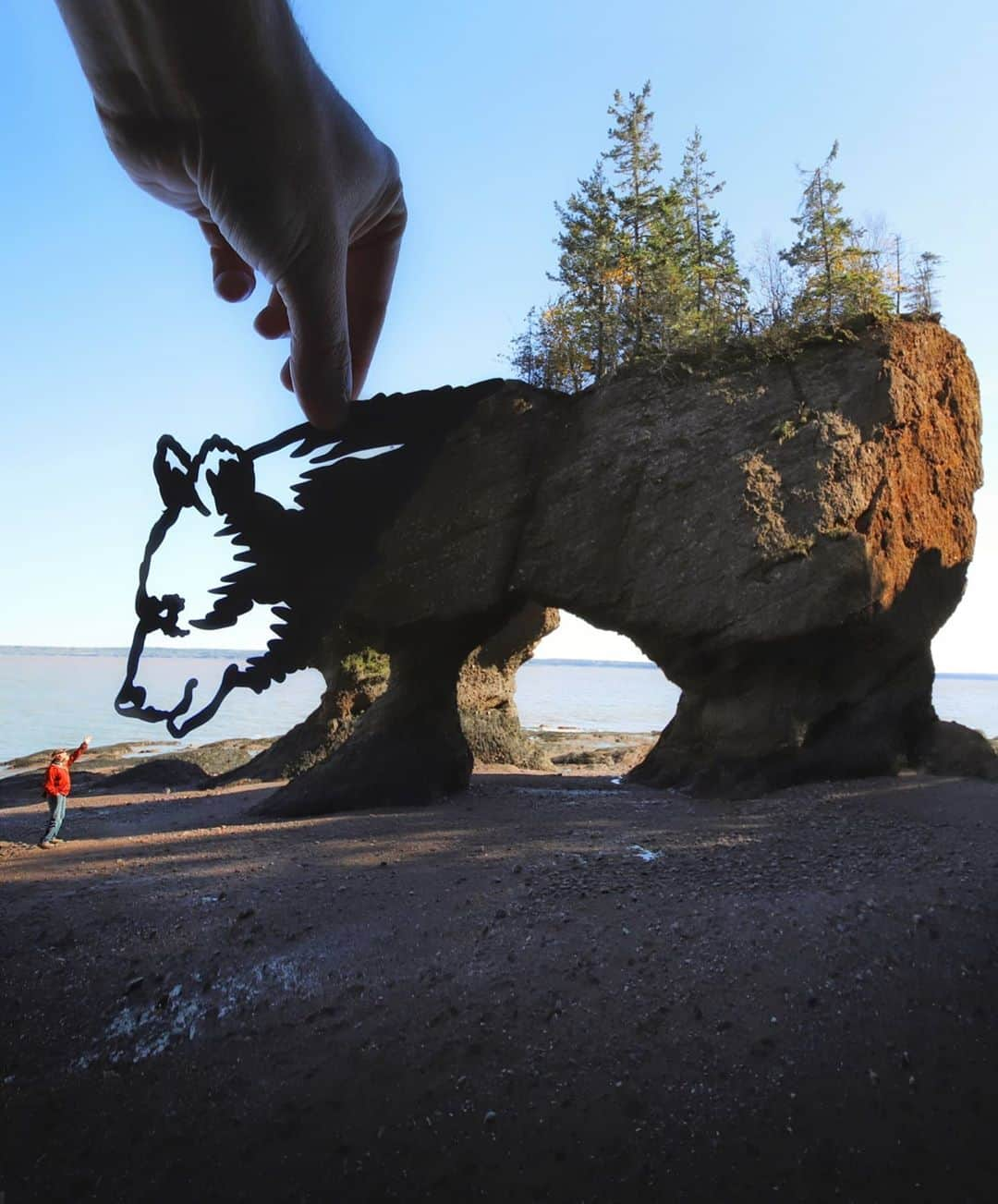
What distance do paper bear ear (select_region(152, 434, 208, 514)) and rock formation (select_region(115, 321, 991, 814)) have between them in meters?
0.43

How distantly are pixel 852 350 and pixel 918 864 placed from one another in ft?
18.7

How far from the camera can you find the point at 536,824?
7586 millimetres

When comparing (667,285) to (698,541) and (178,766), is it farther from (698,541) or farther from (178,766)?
(178,766)

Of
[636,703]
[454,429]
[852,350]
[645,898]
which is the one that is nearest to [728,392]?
[852,350]

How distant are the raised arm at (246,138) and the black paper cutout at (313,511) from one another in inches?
227

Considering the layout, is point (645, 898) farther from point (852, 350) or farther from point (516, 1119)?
point (852, 350)

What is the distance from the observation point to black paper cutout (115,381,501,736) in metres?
8.66

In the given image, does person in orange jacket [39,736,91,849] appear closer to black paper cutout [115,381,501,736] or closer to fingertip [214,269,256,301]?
black paper cutout [115,381,501,736]

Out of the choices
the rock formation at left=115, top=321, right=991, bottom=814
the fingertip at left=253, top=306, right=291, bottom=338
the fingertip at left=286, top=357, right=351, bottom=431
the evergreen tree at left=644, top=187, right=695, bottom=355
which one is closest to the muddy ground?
the rock formation at left=115, top=321, right=991, bottom=814

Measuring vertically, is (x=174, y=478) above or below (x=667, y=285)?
below

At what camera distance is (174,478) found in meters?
8.09

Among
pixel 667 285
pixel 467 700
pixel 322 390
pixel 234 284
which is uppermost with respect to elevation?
pixel 667 285

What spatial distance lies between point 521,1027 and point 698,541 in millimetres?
5687

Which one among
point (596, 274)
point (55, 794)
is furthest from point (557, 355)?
point (55, 794)
